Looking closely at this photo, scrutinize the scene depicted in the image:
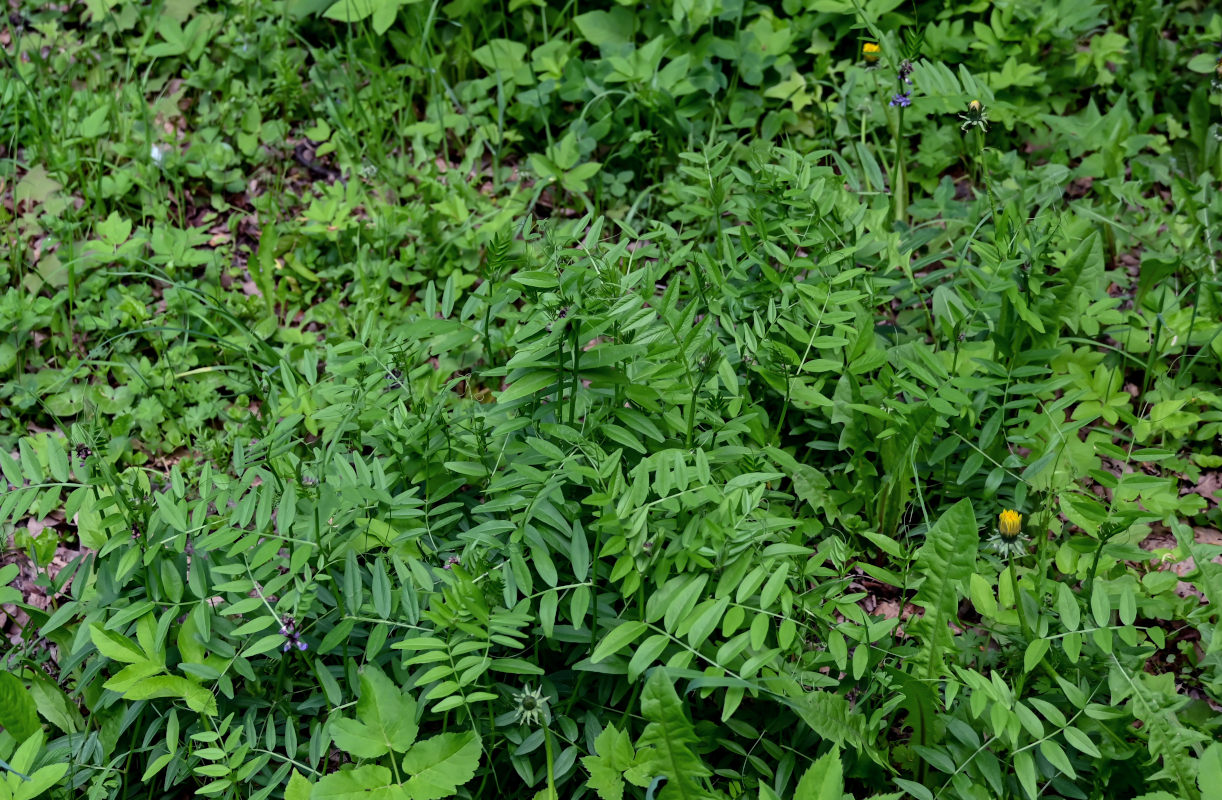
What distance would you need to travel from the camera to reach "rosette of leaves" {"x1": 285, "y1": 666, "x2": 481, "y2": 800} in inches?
74.0

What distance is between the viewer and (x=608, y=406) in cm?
229

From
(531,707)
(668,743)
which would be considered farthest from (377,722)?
(668,743)

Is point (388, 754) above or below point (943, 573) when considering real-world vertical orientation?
below

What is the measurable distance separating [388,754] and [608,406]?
85 cm

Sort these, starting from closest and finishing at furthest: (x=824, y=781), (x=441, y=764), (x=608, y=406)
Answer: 1. (x=824, y=781)
2. (x=441, y=764)
3. (x=608, y=406)

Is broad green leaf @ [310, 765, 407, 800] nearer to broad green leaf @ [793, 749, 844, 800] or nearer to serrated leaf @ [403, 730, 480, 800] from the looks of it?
serrated leaf @ [403, 730, 480, 800]

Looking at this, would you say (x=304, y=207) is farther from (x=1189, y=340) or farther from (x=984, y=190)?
(x=1189, y=340)

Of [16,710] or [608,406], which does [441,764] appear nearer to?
[608,406]

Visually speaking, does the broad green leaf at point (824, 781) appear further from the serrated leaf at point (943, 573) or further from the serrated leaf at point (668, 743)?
the serrated leaf at point (943, 573)

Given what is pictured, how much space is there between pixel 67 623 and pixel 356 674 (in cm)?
80

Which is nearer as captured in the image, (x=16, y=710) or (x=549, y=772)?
(x=549, y=772)

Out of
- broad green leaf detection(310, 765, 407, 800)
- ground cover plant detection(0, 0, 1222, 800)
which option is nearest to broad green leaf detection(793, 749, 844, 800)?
ground cover plant detection(0, 0, 1222, 800)

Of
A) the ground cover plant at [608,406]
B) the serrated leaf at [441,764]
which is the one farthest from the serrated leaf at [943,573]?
the serrated leaf at [441,764]

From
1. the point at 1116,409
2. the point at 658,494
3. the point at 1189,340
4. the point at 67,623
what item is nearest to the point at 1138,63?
the point at 1189,340
